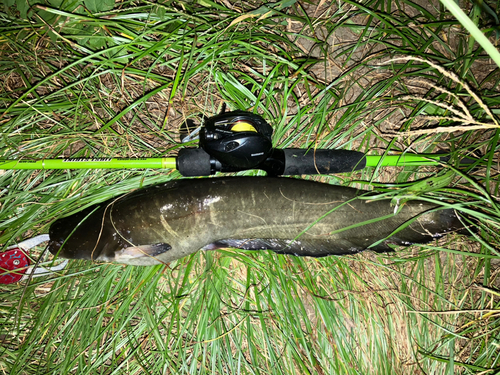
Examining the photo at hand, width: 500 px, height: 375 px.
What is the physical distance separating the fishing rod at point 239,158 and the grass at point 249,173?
20 centimetres

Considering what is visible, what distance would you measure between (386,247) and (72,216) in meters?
2.15

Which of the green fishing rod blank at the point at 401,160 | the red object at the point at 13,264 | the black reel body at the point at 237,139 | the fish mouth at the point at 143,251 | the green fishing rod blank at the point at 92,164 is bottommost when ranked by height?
the red object at the point at 13,264

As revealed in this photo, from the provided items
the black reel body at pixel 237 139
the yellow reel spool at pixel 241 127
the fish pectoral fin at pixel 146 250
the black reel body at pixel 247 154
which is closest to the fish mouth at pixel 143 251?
the fish pectoral fin at pixel 146 250

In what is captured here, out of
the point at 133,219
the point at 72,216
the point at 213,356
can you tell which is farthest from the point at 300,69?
the point at 213,356

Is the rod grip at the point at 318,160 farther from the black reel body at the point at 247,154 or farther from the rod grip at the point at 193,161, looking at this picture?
the rod grip at the point at 193,161

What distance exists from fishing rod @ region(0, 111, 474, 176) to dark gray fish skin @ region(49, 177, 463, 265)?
113 mm

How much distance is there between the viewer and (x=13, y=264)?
2439 mm

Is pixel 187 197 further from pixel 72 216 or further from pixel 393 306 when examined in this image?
pixel 393 306

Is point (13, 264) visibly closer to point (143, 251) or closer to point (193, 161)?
point (143, 251)

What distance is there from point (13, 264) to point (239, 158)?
6.34ft

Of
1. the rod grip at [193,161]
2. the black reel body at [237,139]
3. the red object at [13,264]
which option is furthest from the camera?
the red object at [13,264]

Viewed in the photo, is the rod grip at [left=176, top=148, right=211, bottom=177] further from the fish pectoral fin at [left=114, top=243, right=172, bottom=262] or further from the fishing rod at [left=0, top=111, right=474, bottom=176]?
the fish pectoral fin at [left=114, top=243, right=172, bottom=262]

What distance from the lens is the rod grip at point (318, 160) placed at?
212 centimetres

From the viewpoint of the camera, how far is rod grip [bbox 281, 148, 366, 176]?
2115mm
